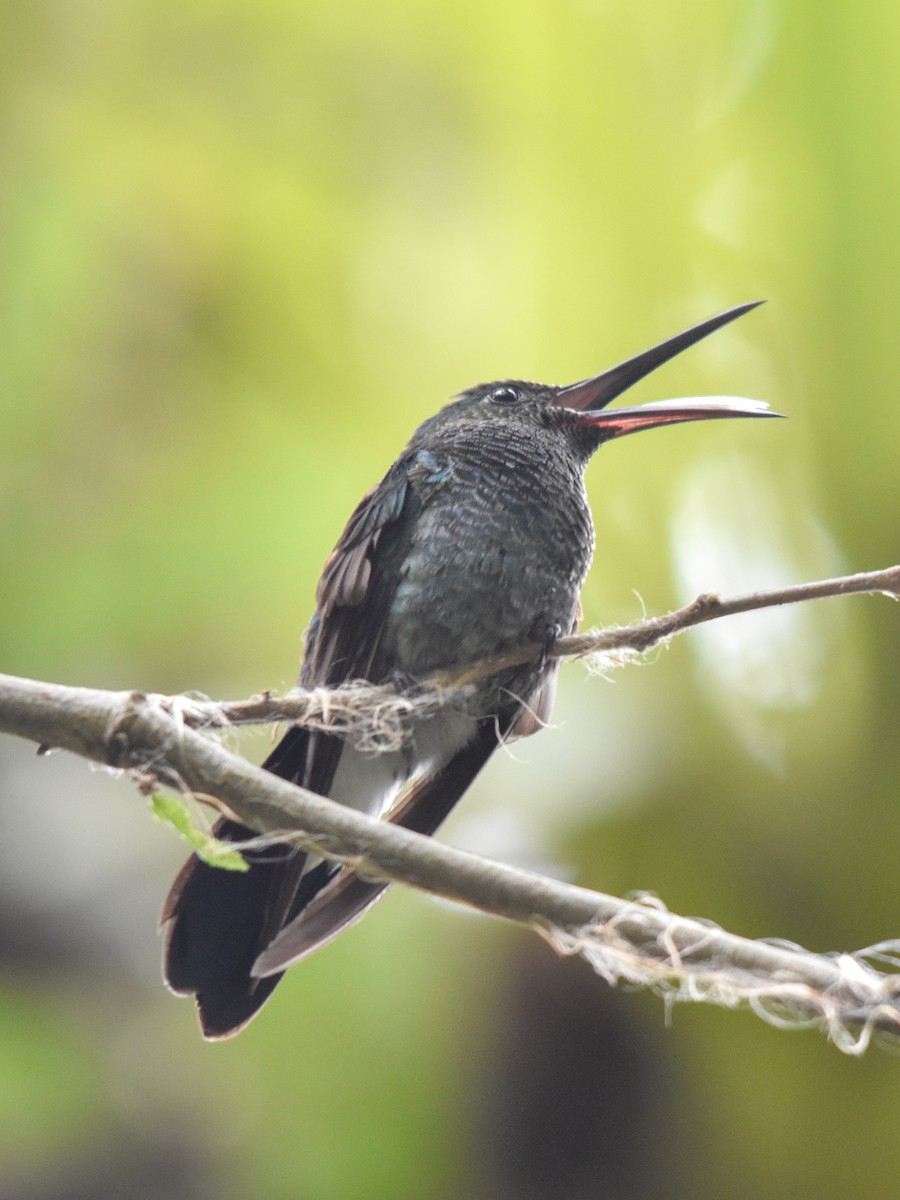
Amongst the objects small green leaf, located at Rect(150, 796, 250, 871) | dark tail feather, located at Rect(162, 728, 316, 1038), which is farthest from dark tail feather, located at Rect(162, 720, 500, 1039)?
small green leaf, located at Rect(150, 796, 250, 871)

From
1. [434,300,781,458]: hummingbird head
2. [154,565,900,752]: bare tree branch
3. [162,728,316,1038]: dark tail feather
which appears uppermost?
[434,300,781,458]: hummingbird head

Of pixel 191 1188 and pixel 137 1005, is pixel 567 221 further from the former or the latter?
pixel 191 1188

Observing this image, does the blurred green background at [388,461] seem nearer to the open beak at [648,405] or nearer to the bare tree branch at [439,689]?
the open beak at [648,405]

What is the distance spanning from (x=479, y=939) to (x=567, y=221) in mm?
1964

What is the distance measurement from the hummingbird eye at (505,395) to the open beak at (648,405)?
0.09 metres

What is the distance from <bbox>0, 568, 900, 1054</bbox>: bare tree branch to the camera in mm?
1157

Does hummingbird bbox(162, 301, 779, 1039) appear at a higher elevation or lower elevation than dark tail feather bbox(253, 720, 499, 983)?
higher

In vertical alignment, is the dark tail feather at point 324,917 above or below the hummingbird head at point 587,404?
below

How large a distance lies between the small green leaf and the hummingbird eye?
148 centimetres

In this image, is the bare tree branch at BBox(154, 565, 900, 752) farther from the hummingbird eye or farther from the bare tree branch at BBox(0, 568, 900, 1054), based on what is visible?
the hummingbird eye

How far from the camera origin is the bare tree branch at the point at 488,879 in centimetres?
116

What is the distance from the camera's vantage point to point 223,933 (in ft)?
6.11

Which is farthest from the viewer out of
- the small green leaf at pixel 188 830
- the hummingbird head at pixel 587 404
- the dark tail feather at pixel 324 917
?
the hummingbird head at pixel 587 404

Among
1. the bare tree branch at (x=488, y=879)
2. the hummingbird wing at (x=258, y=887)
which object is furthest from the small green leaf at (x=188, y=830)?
the hummingbird wing at (x=258, y=887)
